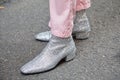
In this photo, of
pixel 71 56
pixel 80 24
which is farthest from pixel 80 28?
pixel 71 56

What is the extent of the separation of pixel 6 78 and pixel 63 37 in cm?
31

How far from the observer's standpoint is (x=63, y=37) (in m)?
1.38

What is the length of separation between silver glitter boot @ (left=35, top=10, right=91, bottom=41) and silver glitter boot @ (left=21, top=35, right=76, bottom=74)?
7.6 inches

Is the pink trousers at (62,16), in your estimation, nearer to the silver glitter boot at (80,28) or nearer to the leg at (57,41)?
the leg at (57,41)

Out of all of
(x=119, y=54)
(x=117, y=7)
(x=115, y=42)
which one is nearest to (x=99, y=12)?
(x=117, y=7)

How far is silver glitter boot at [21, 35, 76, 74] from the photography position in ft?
4.52

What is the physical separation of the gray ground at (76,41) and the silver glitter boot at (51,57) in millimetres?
28

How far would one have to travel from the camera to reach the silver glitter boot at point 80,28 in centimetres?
159

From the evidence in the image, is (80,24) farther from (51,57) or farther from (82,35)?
(51,57)

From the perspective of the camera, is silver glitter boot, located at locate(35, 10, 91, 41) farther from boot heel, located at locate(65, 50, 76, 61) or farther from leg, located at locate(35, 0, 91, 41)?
boot heel, located at locate(65, 50, 76, 61)

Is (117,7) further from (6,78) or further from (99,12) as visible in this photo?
(6,78)

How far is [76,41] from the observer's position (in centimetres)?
166

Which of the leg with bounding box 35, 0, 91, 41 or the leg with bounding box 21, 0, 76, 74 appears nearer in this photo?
the leg with bounding box 21, 0, 76, 74

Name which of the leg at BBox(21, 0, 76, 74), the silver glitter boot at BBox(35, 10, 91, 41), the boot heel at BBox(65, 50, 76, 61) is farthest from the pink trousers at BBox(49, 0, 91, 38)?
the silver glitter boot at BBox(35, 10, 91, 41)
